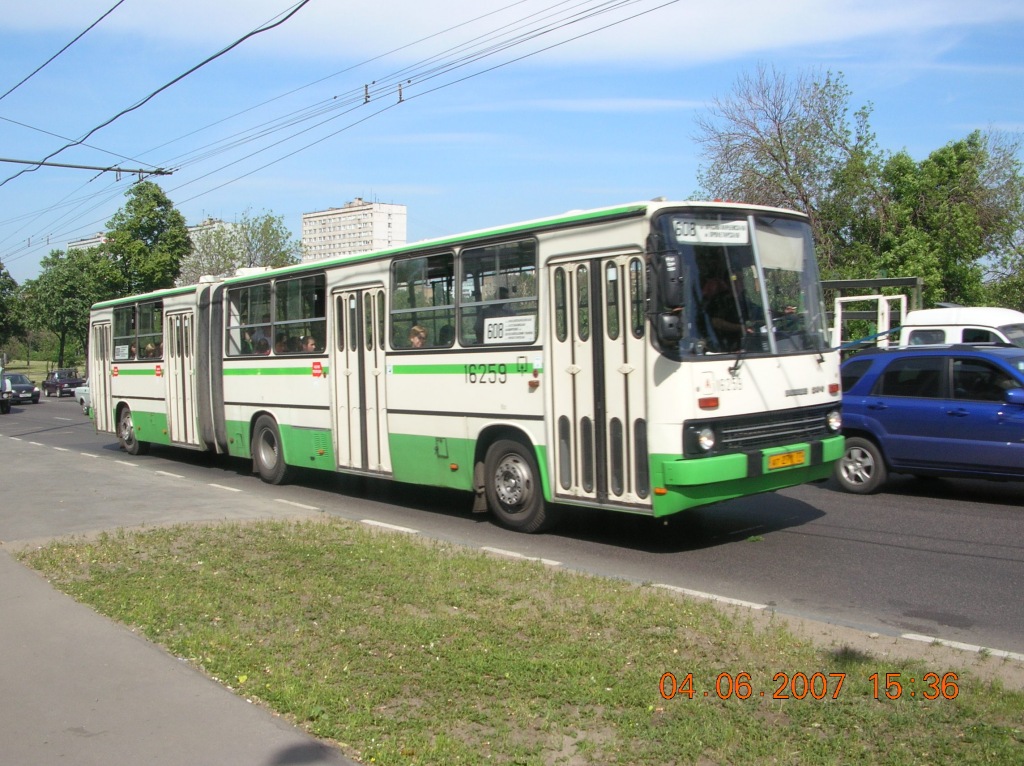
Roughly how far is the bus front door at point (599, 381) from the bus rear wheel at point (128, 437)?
1286cm

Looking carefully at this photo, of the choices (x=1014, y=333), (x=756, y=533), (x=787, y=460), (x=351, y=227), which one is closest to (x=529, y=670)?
(x=787, y=460)

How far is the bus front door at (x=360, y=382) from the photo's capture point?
1219 cm

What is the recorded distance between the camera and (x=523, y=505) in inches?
406

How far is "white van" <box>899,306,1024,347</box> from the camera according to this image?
1927cm

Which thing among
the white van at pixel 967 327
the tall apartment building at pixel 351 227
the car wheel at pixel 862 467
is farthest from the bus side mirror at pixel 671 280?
the tall apartment building at pixel 351 227

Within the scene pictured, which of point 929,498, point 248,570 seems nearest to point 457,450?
point 248,570

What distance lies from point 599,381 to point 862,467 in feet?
15.7

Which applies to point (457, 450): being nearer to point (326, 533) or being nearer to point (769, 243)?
point (326, 533)

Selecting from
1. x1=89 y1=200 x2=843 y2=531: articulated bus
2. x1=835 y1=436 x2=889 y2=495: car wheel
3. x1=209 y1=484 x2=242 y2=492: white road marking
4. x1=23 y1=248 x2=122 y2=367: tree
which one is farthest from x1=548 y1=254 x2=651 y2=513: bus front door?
x1=23 y1=248 x2=122 y2=367: tree

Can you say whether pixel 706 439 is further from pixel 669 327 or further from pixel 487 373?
pixel 487 373

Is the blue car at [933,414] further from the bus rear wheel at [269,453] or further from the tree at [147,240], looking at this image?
the tree at [147,240]

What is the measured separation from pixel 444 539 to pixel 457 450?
1.19 metres

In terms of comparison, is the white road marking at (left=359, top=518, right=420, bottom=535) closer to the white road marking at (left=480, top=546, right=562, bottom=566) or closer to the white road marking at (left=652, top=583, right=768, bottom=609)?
the white road marking at (left=480, top=546, right=562, bottom=566)

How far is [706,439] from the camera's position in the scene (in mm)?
8570
